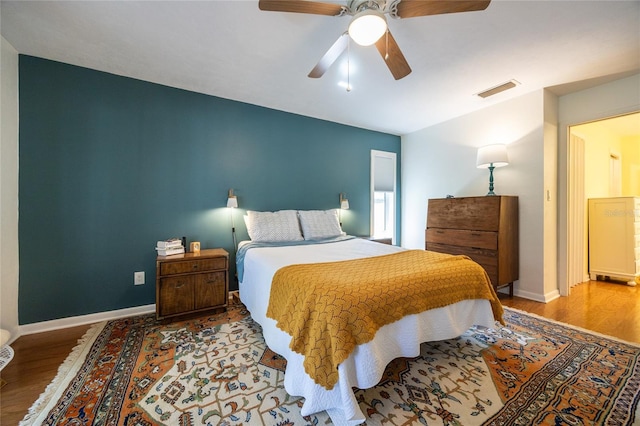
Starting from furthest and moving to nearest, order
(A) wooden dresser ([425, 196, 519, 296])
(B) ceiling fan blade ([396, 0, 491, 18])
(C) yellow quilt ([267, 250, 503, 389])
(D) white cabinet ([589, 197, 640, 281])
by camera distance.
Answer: (D) white cabinet ([589, 197, 640, 281]) → (A) wooden dresser ([425, 196, 519, 296]) → (B) ceiling fan blade ([396, 0, 491, 18]) → (C) yellow quilt ([267, 250, 503, 389])

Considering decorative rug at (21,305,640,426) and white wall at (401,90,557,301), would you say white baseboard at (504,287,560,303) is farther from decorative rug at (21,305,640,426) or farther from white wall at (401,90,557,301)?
decorative rug at (21,305,640,426)

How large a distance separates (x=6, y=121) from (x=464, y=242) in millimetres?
4813

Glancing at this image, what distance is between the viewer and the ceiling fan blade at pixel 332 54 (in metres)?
1.68

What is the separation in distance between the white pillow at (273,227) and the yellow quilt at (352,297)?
120 centimetres

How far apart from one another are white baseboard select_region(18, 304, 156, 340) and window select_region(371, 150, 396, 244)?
11.3 ft

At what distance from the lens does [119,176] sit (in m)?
2.58

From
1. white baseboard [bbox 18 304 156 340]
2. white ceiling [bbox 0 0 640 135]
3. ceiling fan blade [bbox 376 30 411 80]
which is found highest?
white ceiling [bbox 0 0 640 135]

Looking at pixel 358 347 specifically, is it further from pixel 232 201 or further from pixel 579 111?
pixel 579 111

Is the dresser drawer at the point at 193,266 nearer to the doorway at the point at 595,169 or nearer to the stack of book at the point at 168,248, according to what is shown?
the stack of book at the point at 168,248

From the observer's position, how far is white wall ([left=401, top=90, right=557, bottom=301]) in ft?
9.84

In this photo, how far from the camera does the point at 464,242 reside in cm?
324

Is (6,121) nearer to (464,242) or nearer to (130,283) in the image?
(130,283)

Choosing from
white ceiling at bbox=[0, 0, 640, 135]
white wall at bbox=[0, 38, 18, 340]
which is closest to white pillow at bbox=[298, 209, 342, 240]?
white ceiling at bbox=[0, 0, 640, 135]

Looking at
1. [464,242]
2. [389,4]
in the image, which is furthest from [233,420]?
[464,242]
